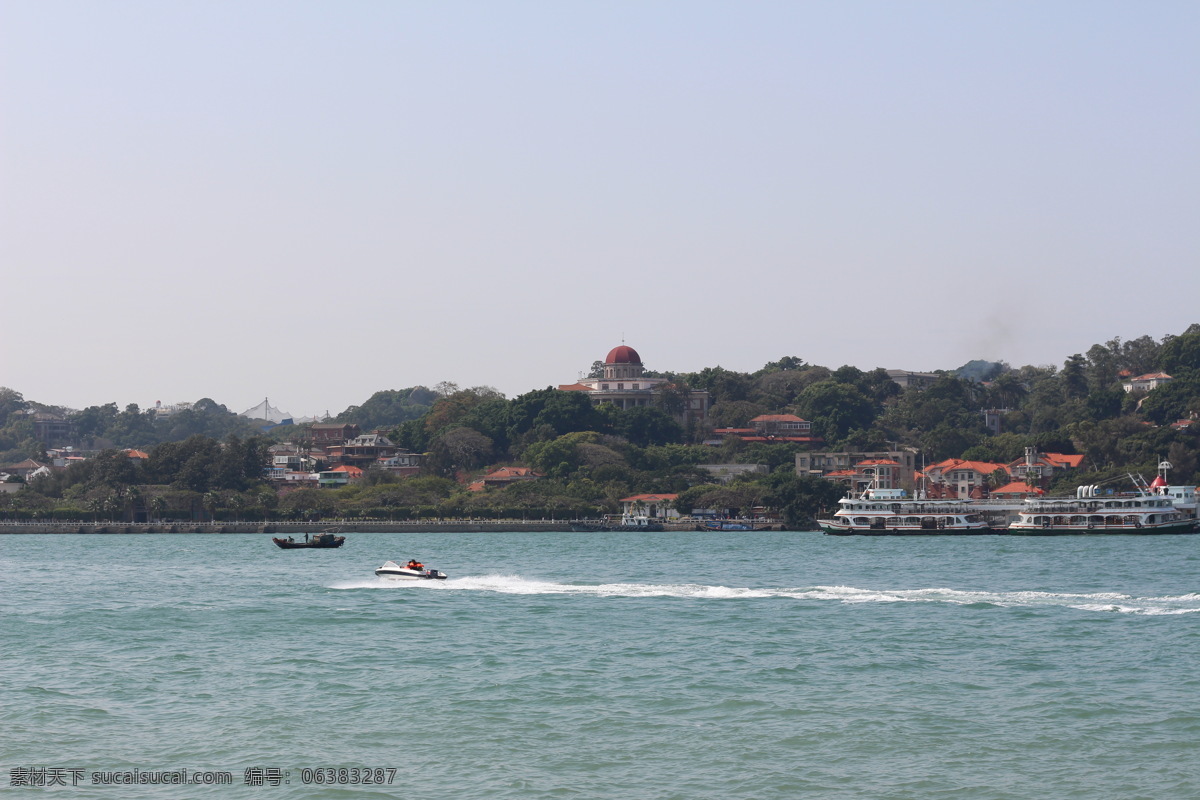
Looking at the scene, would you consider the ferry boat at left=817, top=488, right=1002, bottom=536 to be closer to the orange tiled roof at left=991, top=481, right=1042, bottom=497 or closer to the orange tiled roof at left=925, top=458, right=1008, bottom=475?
the orange tiled roof at left=991, top=481, right=1042, bottom=497

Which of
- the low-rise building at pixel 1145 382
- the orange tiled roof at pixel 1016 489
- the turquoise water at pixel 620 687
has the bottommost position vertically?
the turquoise water at pixel 620 687

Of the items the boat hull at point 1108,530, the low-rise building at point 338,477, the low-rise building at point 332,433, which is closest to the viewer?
the boat hull at point 1108,530

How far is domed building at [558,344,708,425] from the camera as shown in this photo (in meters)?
151

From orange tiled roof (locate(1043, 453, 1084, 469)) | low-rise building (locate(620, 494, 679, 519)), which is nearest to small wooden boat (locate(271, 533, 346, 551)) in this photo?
low-rise building (locate(620, 494, 679, 519))

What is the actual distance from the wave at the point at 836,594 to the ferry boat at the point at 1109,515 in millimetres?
49147

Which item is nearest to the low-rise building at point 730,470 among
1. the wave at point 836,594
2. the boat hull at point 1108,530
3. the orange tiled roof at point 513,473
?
the orange tiled roof at point 513,473

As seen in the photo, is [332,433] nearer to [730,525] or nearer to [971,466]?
[730,525]

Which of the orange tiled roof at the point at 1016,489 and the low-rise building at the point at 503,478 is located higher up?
the low-rise building at the point at 503,478

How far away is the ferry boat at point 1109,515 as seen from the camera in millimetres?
86188

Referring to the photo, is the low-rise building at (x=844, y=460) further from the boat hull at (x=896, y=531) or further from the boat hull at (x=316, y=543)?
the boat hull at (x=316, y=543)

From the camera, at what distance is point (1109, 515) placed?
87.1m

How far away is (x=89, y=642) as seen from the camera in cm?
3111

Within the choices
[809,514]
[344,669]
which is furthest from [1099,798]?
[809,514]

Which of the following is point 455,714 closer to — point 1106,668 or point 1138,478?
point 1106,668
